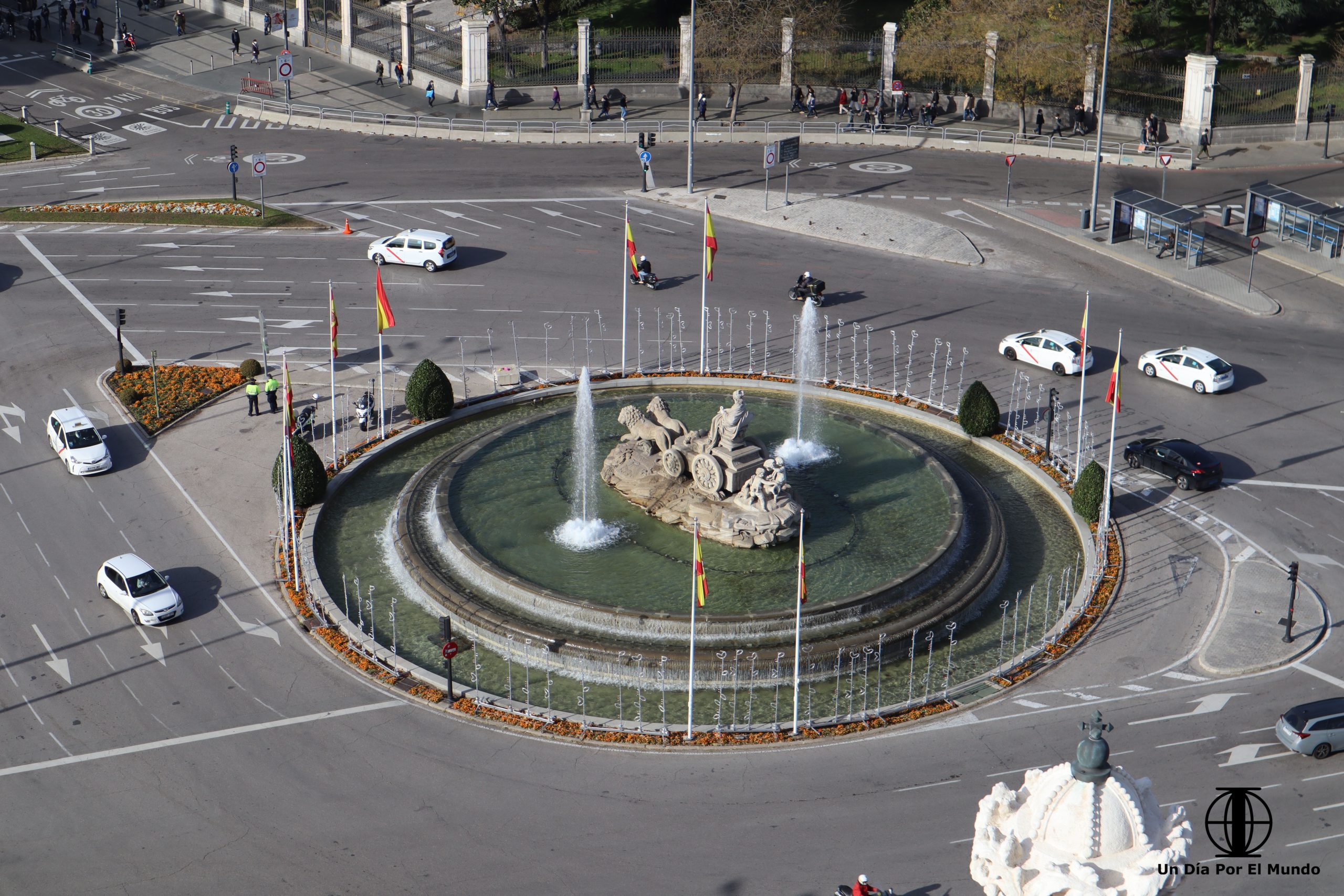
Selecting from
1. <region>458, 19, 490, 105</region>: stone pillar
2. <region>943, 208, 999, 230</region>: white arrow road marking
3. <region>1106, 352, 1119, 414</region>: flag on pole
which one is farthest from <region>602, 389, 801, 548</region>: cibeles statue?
<region>458, 19, 490, 105</region>: stone pillar

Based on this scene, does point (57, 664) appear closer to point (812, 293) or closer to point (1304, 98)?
point (812, 293)

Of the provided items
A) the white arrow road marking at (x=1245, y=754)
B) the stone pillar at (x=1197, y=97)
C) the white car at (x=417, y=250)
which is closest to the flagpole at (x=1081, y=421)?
the white arrow road marking at (x=1245, y=754)

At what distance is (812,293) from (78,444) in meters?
28.7

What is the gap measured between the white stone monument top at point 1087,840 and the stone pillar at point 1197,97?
69833 mm

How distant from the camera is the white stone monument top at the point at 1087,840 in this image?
1513 centimetres

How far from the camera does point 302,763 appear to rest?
111 ft

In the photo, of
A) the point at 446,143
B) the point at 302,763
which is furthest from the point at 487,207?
the point at 302,763

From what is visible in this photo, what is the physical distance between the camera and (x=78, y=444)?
48.1 m

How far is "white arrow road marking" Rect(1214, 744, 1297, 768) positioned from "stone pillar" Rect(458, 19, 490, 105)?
64.5 m

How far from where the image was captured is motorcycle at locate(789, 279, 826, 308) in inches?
2395

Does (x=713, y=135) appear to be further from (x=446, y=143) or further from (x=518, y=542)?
(x=518, y=542)

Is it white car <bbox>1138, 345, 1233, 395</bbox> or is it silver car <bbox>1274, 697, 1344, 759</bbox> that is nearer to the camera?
silver car <bbox>1274, 697, 1344, 759</bbox>

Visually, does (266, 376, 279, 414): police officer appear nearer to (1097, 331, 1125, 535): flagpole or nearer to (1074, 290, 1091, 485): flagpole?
(1074, 290, 1091, 485): flagpole

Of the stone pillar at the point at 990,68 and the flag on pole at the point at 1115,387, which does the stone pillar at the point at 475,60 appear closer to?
the stone pillar at the point at 990,68
